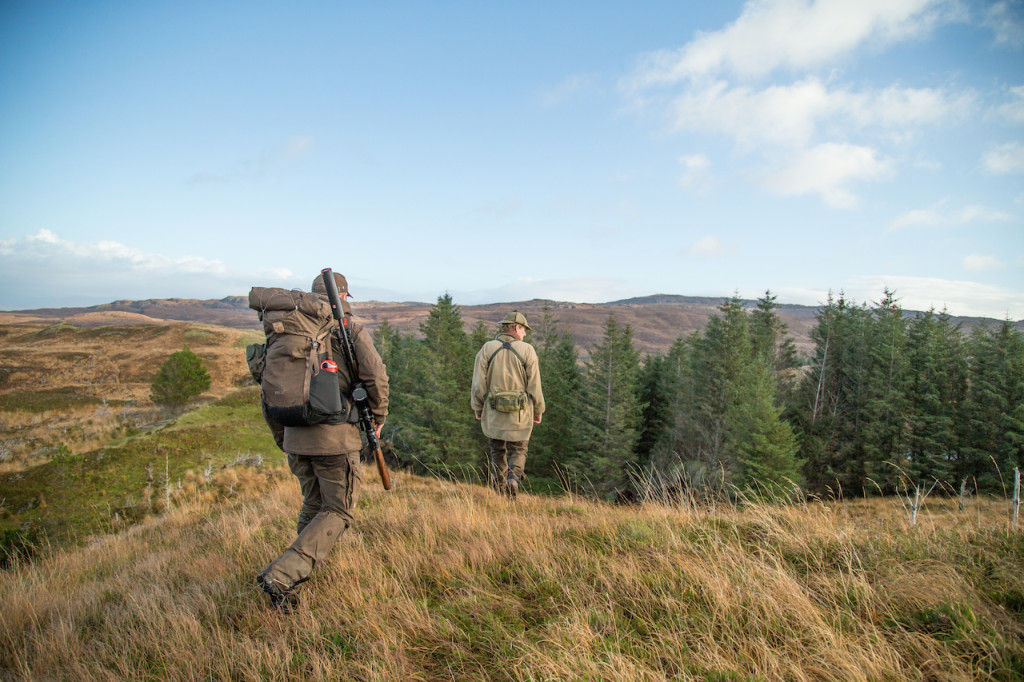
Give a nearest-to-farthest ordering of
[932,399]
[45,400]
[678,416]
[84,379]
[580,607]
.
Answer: [580,607] < [932,399] < [45,400] < [678,416] < [84,379]

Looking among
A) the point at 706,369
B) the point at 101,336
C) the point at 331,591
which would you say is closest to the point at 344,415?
the point at 331,591

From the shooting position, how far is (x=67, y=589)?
3922mm

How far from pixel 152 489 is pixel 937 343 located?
4777cm

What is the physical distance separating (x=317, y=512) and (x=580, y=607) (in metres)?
2.25

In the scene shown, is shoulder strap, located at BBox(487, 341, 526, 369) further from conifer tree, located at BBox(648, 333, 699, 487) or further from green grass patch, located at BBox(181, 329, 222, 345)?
green grass patch, located at BBox(181, 329, 222, 345)

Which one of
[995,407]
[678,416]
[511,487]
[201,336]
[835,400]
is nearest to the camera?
[511,487]

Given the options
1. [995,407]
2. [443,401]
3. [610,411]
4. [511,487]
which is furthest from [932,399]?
[511,487]

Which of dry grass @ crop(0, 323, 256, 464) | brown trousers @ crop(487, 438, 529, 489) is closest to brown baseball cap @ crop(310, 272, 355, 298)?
brown trousers @ crop(487, 438, 529, 489)

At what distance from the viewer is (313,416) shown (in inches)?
127

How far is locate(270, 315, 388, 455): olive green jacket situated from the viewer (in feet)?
10.9

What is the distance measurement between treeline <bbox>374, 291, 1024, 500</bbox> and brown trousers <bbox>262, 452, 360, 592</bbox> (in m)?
22.3

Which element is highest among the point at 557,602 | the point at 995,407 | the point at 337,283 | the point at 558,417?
the point at 337,283

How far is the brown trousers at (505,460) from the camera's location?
6250mm

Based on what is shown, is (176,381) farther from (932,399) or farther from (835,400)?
(835,400)
